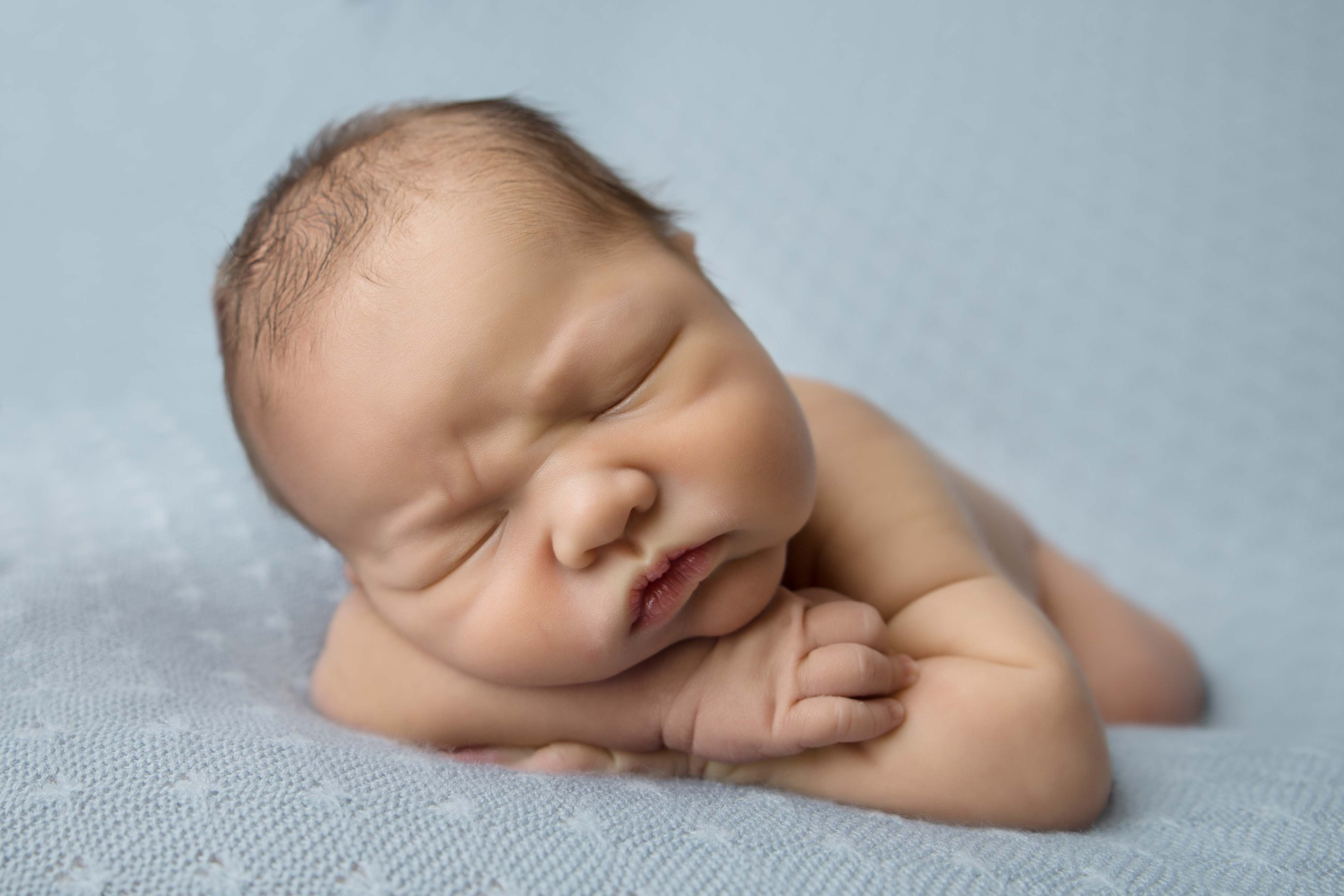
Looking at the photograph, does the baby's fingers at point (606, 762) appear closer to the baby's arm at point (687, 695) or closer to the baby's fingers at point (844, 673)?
the baby's arm at point (687, 695)

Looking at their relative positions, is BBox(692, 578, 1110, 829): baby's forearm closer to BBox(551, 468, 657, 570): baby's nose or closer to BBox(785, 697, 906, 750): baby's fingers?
BBox(785, 697, 906, 750): baby's fingers

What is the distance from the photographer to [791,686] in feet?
2.87

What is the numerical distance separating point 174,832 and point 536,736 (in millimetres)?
355

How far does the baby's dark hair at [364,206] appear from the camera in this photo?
85cm

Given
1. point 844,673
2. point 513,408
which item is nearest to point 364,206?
point 513,408

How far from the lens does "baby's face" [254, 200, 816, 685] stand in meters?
0.79

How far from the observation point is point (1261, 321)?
1.55 m

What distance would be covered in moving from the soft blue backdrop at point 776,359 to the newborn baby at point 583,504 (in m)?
0.09

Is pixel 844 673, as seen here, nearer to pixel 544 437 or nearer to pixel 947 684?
pixel 947 684

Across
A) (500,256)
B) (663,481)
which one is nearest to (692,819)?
(663,481)

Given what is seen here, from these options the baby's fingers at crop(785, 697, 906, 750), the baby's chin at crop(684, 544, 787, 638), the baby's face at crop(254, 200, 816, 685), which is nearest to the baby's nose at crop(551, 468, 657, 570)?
the baby's face at crop(254, 200, 816, 685)

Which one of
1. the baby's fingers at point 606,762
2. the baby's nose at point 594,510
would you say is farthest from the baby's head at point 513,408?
the baby's fingers at point 606,762

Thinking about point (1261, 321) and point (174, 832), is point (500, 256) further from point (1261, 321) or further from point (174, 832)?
point (1261, 321)

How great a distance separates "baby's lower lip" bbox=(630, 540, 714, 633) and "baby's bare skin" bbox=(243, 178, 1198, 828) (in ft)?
0.05
